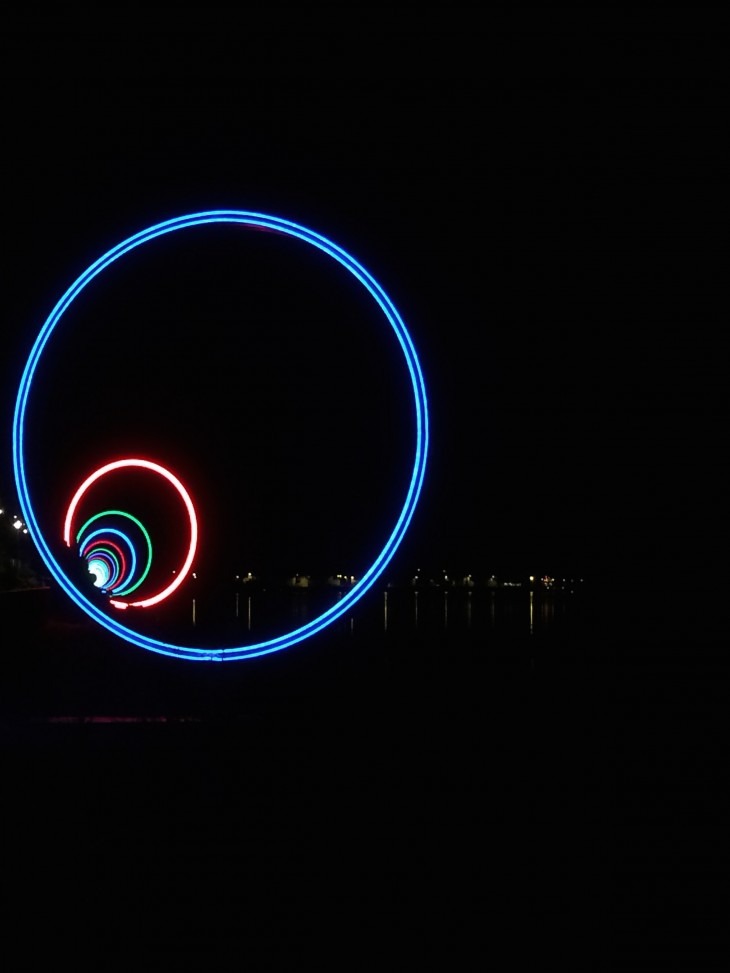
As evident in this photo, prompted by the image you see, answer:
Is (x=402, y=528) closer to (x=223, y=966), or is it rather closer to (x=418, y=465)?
(x=418, y=465)

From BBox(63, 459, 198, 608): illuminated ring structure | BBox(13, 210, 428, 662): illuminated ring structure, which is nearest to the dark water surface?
BBox(13, 210, 428, 662): illuminated ring structure

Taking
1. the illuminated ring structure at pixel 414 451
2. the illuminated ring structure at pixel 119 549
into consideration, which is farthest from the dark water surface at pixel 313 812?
the illuminated ring structure at pixel 119 549

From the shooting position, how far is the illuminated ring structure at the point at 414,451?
5.35 metres

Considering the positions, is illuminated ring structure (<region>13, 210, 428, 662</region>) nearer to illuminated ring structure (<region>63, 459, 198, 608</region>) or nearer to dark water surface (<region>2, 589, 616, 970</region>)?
dark water surface (<region>2, 589, 616, 970</region>)

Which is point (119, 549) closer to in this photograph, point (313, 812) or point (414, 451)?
point (414, 451)

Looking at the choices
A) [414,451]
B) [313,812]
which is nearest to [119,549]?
[414,451]

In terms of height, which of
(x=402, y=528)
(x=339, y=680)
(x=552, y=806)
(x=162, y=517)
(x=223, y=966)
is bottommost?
(x=223, y=966)

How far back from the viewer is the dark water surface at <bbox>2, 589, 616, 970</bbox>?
3381mm

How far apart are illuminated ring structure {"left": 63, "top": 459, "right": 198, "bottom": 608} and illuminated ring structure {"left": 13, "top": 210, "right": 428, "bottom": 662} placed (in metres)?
4.35

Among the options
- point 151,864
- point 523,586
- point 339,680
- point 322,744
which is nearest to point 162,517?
point 339,680

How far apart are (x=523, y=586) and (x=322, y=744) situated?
115 feet

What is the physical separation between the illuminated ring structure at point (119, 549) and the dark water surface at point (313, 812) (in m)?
4.46

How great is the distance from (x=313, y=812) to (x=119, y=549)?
10.6m

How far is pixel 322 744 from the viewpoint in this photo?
491 cm
